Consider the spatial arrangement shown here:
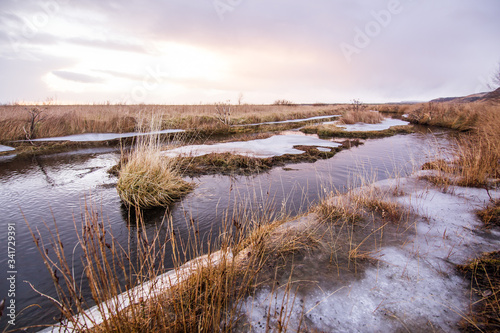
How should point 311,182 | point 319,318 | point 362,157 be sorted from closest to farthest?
1. point 319,318
2. point 311,182
3. point 362,157

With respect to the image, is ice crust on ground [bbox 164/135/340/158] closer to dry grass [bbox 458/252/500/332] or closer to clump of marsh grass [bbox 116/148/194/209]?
clump of marsh grass [bbox 116/148/194/209]

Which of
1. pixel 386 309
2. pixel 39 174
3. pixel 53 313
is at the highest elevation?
pixel 39 174

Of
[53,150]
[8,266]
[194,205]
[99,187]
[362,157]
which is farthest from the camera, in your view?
[53,150]

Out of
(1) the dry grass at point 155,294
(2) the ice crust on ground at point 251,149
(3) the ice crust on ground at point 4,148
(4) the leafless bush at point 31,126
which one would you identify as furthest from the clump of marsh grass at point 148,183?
(4) the leafless bush at point 31,126

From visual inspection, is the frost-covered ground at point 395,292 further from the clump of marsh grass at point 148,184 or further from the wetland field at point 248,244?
the clump of marsh grass at point 148,184

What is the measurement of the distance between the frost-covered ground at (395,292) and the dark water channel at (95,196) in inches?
45.9

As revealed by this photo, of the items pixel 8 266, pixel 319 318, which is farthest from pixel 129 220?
pixel 319 318

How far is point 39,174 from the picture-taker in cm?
751

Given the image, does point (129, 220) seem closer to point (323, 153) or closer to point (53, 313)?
point (53, 313)

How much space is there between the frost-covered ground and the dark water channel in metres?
1.17

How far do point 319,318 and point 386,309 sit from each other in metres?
0.66

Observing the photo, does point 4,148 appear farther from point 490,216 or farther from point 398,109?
point 398,109

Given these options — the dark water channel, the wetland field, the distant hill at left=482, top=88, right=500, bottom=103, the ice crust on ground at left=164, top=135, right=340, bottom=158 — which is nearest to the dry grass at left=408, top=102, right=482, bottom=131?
the distant hill at left=482, top=88, right=500, bottom=103

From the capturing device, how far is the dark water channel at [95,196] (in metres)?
3.37
